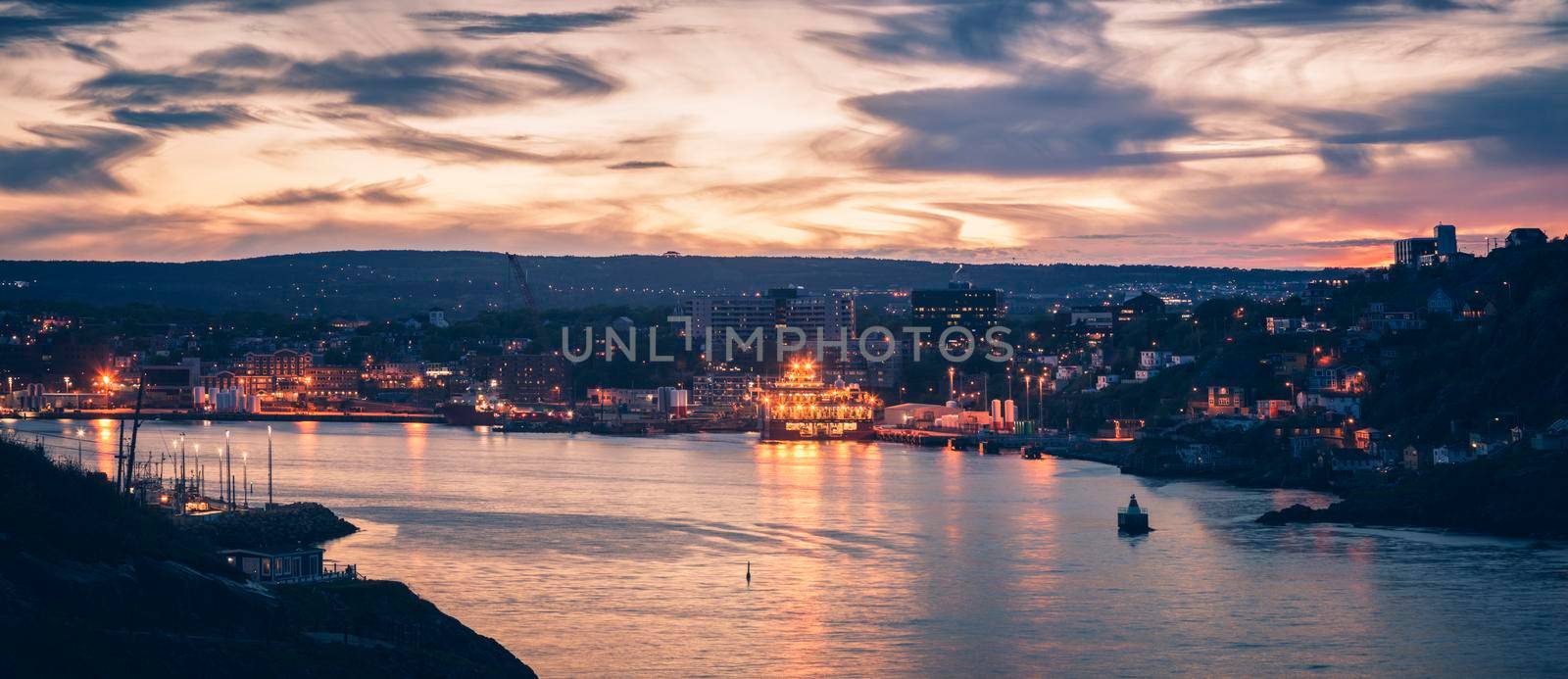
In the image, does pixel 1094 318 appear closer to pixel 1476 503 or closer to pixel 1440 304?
pixel 1440 304

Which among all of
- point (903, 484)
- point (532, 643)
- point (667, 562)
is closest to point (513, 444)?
point (903, 484)

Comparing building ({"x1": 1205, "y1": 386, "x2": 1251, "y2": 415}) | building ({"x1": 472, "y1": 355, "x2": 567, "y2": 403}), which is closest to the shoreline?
building ({"x1": 472, "y1": 355, "x2": 567, "y2": 403})

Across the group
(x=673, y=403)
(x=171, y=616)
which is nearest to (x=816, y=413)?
(x=673, y=403)

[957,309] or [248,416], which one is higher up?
[957,309]

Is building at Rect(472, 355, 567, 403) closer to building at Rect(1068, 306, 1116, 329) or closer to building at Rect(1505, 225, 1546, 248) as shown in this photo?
building at Rect(1068, 306, 1116, 329)

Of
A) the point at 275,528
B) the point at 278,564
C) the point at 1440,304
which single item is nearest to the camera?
the point at 278,564

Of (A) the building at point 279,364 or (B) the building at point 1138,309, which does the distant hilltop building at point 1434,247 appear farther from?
(A) the building at point 279,364

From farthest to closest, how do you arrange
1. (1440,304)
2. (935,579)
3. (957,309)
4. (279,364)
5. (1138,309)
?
1. (957,309)
2. (279,364)
3. (1138,309)
4. (1440,304)
5. (935,579)
